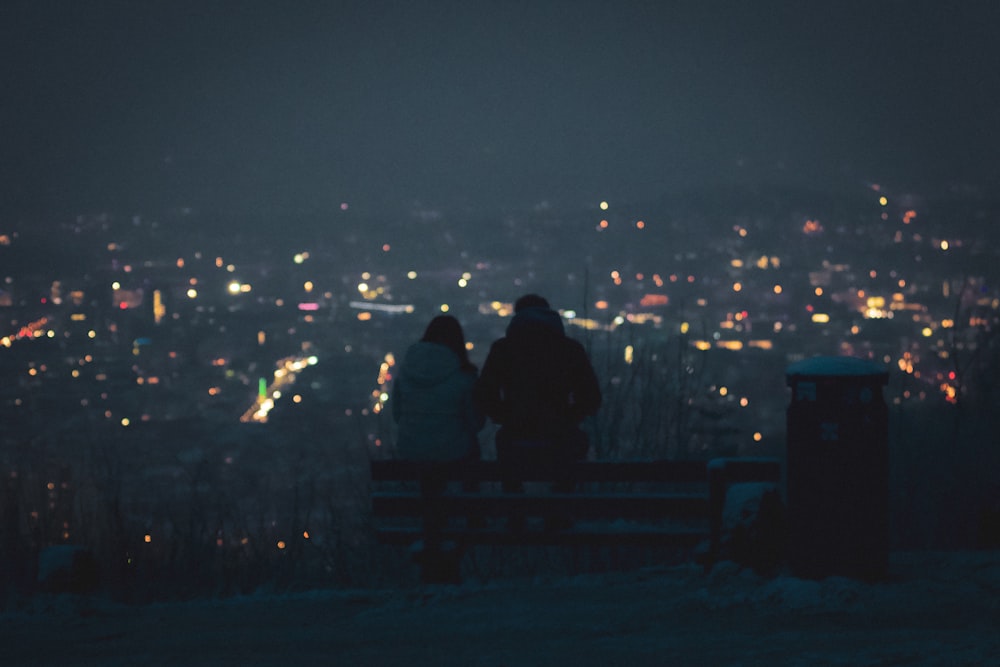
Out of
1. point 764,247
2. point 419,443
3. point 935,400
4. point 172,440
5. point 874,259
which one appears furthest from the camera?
point 764,247

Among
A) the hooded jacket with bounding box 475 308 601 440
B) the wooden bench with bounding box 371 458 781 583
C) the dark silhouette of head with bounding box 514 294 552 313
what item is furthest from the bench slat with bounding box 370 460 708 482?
the dark silhouette of head with bounding box 514 294 552 313

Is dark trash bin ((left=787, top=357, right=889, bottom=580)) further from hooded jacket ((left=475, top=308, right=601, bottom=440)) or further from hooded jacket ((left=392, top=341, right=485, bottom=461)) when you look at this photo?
hooded jacket ((left=392, top=341, right=485, bottom=461))

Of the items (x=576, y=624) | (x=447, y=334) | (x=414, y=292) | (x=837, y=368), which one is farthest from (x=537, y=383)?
(x=414, y=292)

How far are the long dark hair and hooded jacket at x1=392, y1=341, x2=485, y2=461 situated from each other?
116 millimetres

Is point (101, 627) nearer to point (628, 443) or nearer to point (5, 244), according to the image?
point (628, 443)

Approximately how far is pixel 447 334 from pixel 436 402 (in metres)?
0.47

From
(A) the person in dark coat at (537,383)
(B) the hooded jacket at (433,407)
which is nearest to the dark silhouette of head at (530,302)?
(A) the person in dark coat at (537,383)

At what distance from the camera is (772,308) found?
177 ft

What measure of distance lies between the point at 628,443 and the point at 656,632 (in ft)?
25.7

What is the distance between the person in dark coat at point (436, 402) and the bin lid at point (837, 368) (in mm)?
2140

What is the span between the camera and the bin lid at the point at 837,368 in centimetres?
581

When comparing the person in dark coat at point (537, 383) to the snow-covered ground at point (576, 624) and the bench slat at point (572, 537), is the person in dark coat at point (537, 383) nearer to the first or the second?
the bench slat at point (572, 537)

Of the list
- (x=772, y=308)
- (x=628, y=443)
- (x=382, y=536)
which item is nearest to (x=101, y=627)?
(x=382, y=536)

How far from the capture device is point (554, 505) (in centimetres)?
636
